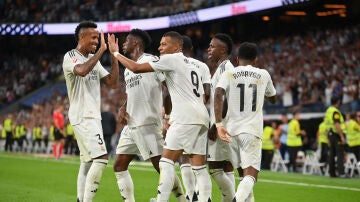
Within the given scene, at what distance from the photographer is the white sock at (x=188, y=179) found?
29.0 feet

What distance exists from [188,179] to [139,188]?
15.5 ft

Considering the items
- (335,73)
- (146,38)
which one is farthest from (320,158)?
(146,38)

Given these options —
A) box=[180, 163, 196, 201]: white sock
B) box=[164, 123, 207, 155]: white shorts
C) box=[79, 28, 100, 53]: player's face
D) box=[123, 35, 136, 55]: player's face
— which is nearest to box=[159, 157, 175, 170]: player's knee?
box=[164, 123, 207, 155]: white shorts

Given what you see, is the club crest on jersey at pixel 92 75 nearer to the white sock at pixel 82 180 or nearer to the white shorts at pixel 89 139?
the white shorts at pixel 89 139

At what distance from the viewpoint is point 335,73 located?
24.5m

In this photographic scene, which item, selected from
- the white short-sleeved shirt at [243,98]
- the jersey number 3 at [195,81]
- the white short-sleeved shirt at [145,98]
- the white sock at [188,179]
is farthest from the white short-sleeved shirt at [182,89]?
the white sock at [188,179]

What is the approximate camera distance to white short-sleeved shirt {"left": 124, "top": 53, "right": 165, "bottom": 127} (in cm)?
883

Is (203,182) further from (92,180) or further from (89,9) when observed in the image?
(89,9)

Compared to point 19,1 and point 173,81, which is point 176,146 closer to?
point 173,81

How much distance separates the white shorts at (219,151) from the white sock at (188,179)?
0.40 meters

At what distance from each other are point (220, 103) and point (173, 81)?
2.21ft

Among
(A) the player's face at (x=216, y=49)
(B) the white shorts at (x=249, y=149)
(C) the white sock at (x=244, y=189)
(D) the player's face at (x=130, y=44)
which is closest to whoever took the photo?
(C) the white sock at (x=244, y=189)

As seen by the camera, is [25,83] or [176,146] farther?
[25,83]

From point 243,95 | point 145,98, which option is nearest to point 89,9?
point 145,98
